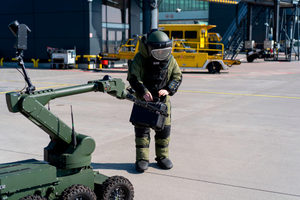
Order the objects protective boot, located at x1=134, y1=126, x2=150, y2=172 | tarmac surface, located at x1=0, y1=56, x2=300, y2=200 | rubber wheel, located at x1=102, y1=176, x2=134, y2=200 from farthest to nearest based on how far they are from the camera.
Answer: protective boot, located at x1=134, y1=126, x2=150, y2=172, tarmac surface, located at x1=0, y1=56, x2=300, y2=200, rubber wheel, located at x1=102, y1=176, x2=134, y2=200

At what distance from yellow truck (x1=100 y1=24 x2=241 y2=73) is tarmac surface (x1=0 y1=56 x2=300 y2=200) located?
371 inches

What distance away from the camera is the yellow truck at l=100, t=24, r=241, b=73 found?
20.4 metres

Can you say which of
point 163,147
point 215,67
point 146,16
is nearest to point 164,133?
point 163,147

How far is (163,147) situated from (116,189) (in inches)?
62.5

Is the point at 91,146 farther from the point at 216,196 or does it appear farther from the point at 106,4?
the point at 106,4

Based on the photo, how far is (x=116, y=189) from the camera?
137 inches

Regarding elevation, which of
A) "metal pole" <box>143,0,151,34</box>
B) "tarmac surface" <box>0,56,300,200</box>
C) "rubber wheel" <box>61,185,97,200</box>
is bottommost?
"tarmac surface" <box>0,56,300,200</box>

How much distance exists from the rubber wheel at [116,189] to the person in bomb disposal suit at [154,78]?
122 centimetres

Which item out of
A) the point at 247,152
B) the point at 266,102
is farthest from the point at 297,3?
the point at 247,152

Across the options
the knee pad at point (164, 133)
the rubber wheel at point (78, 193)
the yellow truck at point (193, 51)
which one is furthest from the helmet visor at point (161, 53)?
the yellow truck at point (193, 51)

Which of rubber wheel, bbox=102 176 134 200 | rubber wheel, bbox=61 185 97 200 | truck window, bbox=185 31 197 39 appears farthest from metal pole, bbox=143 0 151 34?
rubber wheel, bbox=61 185 97 200

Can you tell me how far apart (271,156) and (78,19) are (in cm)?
2120

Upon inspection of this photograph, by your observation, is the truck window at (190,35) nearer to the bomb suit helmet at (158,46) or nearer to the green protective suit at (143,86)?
the green protective suit at (143,86)

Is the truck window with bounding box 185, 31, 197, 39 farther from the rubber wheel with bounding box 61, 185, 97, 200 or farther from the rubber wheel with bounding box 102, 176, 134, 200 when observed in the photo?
the rubber wheel with bounding box 61, 185, 97, 200
